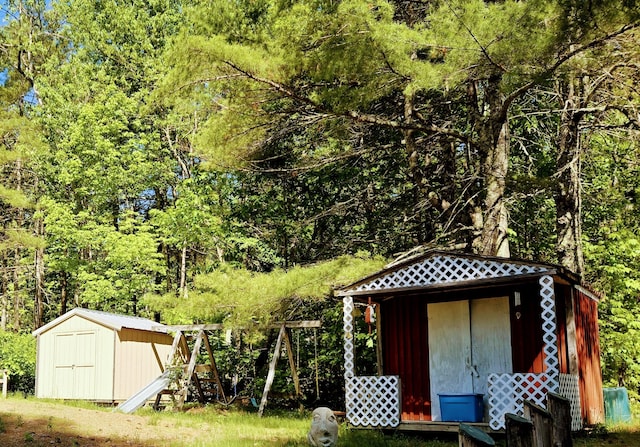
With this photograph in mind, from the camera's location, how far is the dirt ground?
8.71 m

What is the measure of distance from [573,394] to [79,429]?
751 centimetres

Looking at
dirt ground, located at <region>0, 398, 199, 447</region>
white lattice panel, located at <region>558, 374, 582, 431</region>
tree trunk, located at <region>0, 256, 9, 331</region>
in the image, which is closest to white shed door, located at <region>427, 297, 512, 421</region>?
white lattice panel, located at <region>558, 374, 582, 431</region>

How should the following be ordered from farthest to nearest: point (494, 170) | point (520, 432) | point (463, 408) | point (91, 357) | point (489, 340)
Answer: point (91, 357) → point (494, 170) → point (489, 340) → point (463, 408) → point (520, 432)

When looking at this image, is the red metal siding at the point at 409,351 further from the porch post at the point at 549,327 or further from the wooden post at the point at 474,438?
the wooden post at the point at 474,438

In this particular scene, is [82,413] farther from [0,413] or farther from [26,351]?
[26,351]

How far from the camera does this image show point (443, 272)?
1041 cm

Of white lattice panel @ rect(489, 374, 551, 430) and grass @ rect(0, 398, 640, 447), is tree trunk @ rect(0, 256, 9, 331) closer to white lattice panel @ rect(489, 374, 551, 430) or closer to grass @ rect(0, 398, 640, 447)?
grass @ rect(0, 398, 640, 447)

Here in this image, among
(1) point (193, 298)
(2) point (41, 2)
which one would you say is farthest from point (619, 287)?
(2) point (41, 2)

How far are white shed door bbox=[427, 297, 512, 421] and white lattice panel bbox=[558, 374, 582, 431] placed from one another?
3.34 feet

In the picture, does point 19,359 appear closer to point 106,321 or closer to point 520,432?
point 106,321

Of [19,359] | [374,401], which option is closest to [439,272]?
[374,401]

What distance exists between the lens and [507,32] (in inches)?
362

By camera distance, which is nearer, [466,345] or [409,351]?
[466,345]

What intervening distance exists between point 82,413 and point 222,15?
7809 mm
